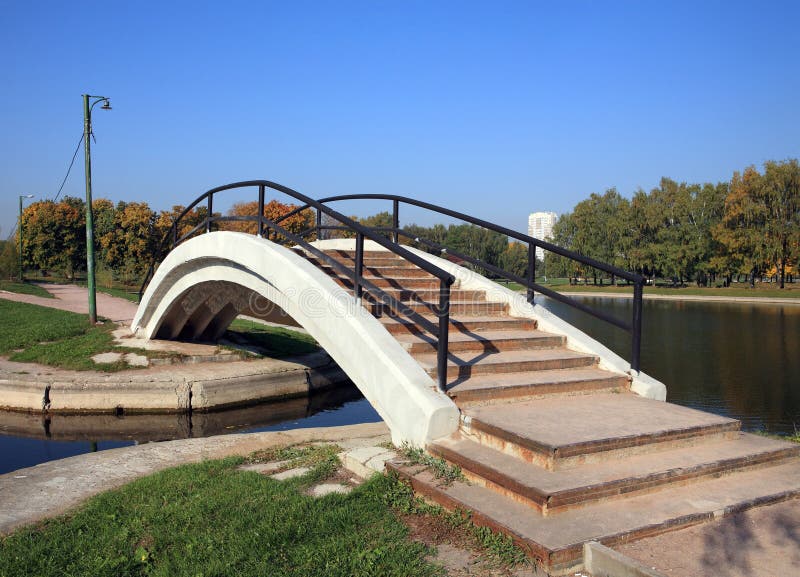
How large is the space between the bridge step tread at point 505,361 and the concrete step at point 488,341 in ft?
0.24

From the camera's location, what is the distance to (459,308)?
745 centimetres

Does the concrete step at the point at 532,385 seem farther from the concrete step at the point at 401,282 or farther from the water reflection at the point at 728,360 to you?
the water reflection at the point at 728,360

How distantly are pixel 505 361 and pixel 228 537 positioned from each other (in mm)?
3027

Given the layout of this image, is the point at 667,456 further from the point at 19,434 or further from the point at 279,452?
the point at 19,434

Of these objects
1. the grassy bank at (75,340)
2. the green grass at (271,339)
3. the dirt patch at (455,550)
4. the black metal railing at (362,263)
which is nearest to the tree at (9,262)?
the grassy bank at (75,340)

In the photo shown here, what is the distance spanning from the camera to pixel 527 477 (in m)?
3.87

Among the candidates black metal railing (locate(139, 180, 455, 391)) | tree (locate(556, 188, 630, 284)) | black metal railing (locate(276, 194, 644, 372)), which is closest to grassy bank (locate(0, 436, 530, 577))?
black metal railing (locate(139, 180, 455, 391))

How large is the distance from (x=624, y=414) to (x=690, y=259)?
60353mm

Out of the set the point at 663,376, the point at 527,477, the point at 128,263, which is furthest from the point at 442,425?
the point at 128,263

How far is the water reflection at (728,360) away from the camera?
12336 mm

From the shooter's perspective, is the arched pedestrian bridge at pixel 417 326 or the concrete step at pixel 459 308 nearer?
the arched pedestrian bridge at pixel 417 326

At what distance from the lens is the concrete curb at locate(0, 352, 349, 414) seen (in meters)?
11.5

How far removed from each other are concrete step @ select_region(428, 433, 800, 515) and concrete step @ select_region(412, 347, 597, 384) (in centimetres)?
94

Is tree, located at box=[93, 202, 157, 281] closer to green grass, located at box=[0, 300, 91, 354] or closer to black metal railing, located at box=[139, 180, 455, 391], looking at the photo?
green grass, located at box=[0, 300, 91, 354]
